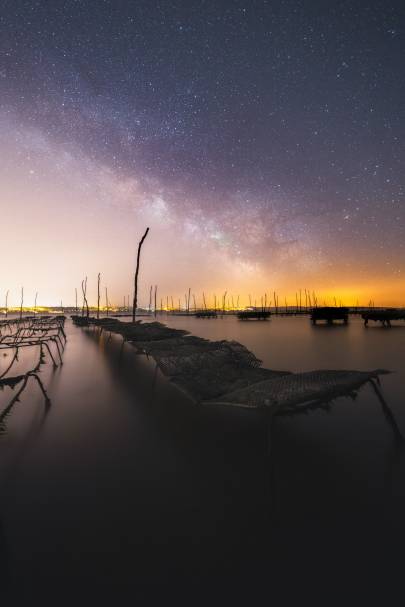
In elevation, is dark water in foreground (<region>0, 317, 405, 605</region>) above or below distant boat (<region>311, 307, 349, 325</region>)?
below

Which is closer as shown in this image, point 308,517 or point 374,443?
point 308,517

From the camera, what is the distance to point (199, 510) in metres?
1.87

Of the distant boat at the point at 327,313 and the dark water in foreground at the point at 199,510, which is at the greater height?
the distant boat at the point at 327,313

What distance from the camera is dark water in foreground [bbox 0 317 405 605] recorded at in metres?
1.37

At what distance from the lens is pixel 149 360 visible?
793cm

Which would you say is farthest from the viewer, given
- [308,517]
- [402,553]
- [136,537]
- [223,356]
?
[223,356]

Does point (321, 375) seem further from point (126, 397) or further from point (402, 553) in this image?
point (126, 397)

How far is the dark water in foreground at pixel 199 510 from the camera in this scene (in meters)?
1.37

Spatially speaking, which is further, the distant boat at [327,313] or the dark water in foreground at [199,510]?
the distant boat at [327,313]

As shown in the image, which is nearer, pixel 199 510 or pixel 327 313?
pixel 199 510

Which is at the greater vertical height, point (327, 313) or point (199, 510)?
point (327, 313)

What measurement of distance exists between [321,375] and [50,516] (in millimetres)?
2281

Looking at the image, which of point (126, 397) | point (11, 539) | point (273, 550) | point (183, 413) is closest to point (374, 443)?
point (273, 550)

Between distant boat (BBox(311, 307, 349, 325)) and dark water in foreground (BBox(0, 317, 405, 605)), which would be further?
distant boat (BBox(311, 307, 349, 325))
